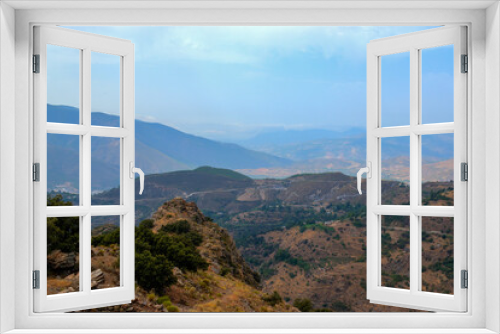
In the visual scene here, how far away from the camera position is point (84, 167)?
2379 millimetres

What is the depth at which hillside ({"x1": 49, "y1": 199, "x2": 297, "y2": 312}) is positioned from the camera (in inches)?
320

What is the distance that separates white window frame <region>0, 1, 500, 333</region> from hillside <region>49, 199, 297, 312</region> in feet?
14.6

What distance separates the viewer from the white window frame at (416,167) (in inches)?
84.4

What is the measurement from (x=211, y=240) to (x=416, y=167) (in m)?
9.67

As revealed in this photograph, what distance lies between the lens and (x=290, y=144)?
11852 mm

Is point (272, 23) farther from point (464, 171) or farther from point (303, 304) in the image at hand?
point (303, 304)

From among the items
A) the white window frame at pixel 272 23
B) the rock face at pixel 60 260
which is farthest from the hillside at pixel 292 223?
the white window frame at pixel 272 23

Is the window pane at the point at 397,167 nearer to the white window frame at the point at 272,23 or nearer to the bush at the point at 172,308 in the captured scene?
the bush at the point at 172,308

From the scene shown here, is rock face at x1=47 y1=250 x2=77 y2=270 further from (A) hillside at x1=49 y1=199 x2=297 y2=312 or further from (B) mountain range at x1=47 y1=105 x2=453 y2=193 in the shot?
(B) mountain range at x1=47 y1=105 x2=453 y2=193

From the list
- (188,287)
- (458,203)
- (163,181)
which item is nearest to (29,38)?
(458,203)

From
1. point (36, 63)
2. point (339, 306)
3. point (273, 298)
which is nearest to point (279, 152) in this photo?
point (273, 298)

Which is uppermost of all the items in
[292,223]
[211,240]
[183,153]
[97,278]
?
[183,153]

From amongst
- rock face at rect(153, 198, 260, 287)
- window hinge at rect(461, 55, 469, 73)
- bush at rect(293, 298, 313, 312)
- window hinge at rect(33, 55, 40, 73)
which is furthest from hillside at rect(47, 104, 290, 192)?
window hinge at rect(461, 55, 469, 73)

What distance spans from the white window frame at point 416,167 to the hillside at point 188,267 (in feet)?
15.9
